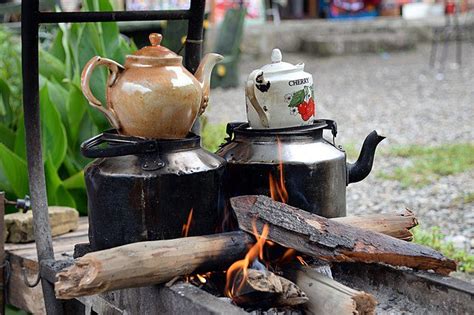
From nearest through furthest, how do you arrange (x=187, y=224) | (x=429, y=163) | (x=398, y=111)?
(x=187, y=224)
(x=429, y=163)
(x=398, y=111)

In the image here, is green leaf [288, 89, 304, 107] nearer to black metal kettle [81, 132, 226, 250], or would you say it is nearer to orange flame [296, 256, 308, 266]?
black metal kettle [81, 132, 226, 250]

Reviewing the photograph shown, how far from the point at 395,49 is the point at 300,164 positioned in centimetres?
1279

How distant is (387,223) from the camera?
2.60 metres

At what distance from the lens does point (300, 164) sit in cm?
244

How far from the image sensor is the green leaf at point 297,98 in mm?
2555

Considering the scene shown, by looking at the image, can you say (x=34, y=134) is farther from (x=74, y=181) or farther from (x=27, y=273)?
(x=74, y=181)

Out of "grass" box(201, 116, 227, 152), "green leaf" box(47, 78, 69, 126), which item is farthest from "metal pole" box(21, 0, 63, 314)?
"grass" box(201, 116, 227, 152)

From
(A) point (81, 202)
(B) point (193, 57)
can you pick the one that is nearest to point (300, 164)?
(B) point (193, 57)

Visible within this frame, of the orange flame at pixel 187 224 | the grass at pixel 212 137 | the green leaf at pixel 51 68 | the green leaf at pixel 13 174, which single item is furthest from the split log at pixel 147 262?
the grass at pixel 212 137

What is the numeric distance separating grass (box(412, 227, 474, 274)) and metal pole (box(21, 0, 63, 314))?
1.95 metres

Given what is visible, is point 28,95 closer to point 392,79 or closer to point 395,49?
point 392,79

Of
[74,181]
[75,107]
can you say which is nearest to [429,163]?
[75,107]

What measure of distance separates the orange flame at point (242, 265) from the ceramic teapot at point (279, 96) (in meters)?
0.43

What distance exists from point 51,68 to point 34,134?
6.83 ft
